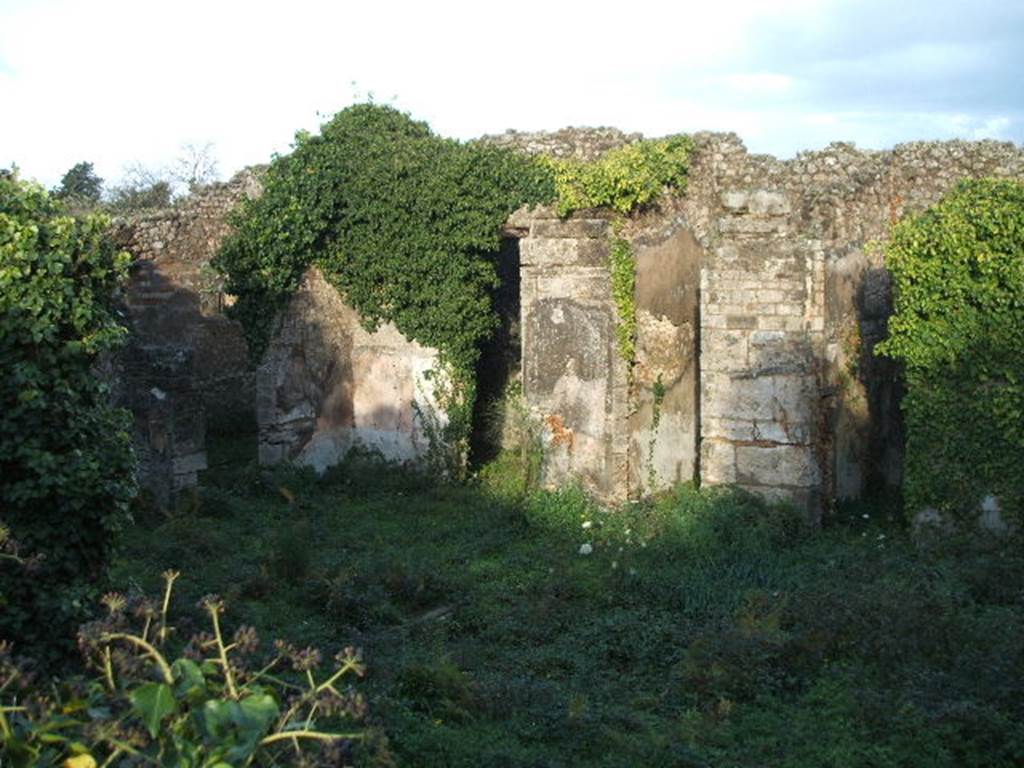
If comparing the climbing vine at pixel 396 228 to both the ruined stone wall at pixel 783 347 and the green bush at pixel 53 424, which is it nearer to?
the ruined stone wall at pixel 783 347

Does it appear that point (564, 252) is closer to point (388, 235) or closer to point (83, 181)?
point (388, 235)

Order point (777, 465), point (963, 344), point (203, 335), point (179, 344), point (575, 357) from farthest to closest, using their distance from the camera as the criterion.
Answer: point (203, 335)
point (179, 344)
point (575, 357)
point (777, 465)
point (963, 344)

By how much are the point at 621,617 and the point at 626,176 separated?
5.21 metres

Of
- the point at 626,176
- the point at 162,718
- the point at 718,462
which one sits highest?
the point at 626,176

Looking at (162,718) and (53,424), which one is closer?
(162,718)

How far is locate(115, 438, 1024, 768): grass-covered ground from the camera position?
226 inches

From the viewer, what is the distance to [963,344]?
9570mm

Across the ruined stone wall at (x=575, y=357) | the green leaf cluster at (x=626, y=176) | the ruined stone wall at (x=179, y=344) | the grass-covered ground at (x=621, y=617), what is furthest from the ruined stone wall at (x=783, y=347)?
the ruined stone wall at (x=179, y=344)

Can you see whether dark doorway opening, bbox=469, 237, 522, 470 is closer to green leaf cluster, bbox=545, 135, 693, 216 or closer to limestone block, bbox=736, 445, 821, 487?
green leaf cluster, bbox=545, 135, 693, 216

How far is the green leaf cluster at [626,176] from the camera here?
11852 millimetres

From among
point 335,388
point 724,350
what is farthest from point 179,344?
point 724,350

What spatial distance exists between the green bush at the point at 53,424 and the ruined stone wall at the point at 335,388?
21.5ft

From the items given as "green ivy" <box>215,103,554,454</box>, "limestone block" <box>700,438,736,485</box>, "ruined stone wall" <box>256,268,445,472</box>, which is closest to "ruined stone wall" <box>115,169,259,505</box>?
"ruined stone wall" <box>256,268,445,472</box>

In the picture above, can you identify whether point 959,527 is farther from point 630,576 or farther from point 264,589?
point 264,589
